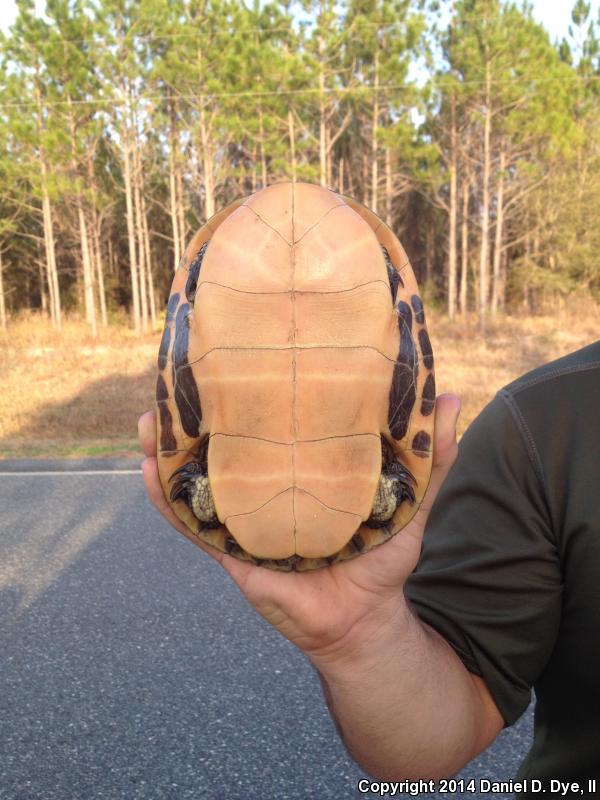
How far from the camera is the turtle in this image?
118 cm

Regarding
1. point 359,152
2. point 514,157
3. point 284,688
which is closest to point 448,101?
point 514,157

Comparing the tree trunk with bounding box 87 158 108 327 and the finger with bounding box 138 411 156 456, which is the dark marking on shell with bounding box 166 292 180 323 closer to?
the finger with bounding box 138 411 156 456

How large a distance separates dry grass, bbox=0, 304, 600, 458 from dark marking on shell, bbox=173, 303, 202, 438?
7.04 metres

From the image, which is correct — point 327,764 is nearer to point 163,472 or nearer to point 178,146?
point 163,472

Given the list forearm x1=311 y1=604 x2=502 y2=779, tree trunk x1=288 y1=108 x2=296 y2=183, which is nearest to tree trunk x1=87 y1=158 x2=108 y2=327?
tree trunk x1=288 y1=108 x2=296 y2=183

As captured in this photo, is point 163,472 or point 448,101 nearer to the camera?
point 163,472

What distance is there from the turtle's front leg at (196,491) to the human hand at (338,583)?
44 millimetres

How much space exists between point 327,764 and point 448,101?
27.1 m

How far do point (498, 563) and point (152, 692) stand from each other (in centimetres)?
242

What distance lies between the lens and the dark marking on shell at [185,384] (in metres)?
1.25

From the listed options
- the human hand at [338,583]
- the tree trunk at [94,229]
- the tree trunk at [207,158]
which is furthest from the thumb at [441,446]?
the tree trunk at [94,229]

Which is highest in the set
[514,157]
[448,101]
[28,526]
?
[448,101]

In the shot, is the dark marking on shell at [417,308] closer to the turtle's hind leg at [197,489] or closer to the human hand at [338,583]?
the human hand at [338,583]

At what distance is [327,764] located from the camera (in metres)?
2.81
